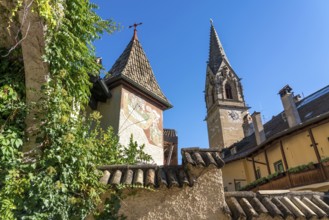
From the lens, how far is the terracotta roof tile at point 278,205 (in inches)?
152

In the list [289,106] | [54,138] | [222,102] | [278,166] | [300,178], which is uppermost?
[222,102]

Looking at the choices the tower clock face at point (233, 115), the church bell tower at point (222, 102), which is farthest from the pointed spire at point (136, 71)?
the tower clock face at point (233, 115)

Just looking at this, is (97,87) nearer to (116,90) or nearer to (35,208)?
Result: (116,90)

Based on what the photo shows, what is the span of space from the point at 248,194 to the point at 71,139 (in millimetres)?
2885

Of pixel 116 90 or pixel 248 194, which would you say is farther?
pixel 116 90

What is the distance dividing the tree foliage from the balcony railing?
480 inches

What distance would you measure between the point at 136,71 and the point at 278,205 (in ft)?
20.9

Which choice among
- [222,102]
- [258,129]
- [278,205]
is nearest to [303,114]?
[258,129]

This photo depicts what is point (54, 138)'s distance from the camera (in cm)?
371

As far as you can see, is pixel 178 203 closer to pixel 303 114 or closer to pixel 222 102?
pixel 303 114

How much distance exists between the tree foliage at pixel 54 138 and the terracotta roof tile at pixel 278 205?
180 cm

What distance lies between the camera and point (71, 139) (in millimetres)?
3658

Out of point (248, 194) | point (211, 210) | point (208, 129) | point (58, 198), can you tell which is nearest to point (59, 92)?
point (58, 198)

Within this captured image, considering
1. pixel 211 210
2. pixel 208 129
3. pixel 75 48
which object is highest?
pixel 208 129
